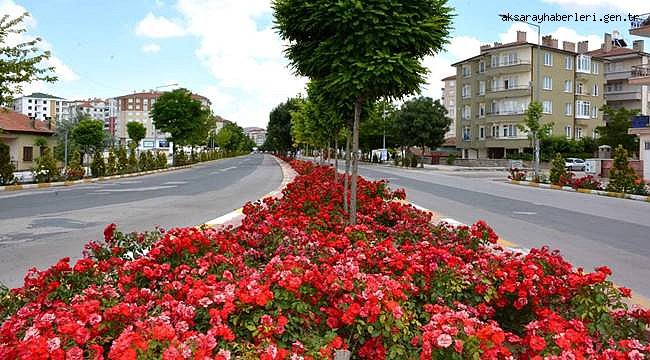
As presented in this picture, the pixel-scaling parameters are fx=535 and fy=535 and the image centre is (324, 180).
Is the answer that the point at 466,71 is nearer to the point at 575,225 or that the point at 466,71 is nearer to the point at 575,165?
the point at 575,165

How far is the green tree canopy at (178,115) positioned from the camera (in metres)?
56.0

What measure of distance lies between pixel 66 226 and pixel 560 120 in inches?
2422

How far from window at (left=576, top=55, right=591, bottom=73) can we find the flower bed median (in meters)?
67.6

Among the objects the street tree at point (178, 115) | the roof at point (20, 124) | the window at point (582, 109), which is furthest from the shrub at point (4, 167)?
the window at point (582, 109)

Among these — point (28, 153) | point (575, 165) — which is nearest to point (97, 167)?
point (28, 153)

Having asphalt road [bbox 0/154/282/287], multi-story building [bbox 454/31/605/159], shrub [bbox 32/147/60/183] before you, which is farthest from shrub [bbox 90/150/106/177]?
multi-story building [bbox 454/31/605/159]

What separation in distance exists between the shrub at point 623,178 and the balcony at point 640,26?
41.7 feet

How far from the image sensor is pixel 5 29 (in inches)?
718

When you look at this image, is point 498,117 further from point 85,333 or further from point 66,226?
point 85,333

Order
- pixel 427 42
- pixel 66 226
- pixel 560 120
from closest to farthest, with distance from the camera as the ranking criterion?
pixel 427 42 → pixel 66 226 → pixel 560 120

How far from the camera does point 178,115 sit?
56406 mm

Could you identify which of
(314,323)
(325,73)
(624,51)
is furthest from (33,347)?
(624,51)

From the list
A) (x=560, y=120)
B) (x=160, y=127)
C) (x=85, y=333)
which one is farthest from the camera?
(x=560, y=120)

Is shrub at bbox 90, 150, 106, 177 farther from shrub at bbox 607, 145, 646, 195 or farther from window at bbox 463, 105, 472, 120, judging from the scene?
window at bbox 463, 105, 472, 120
